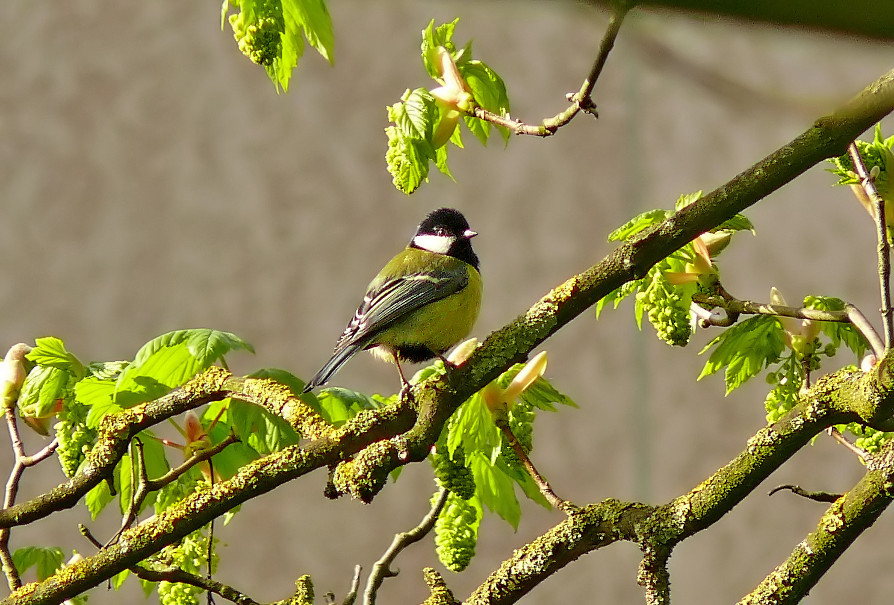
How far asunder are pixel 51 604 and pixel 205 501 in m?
0.14

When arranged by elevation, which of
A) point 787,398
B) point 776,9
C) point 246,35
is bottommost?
point 776,9

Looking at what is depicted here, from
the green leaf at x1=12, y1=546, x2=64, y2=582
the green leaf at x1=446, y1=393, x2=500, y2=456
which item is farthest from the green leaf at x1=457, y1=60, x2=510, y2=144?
the green leaf at x1=12, y1=546, x2=64, y2=582

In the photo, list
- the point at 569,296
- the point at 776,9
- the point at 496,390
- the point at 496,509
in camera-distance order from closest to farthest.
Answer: the point at 776,9
the point at 569,296
the point at 496,390
the point at 496,509

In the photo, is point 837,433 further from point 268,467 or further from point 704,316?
point 268,467

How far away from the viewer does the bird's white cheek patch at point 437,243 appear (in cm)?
124

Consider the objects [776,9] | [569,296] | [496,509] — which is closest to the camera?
[776,9]

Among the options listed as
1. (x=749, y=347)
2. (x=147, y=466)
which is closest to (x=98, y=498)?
(x=147, y=466)

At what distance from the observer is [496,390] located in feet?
2.23

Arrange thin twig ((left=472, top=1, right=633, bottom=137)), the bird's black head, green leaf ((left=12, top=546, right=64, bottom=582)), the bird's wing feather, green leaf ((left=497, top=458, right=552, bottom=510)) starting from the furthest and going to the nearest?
1. the bird's black head
2. the bird's wing feather
3. green leaf ((left=12, top=546, right=64, bottom=582))
4. green leaf ((left=497, top=458, right=552, bottom=510))
5. thin twig ((left=472, top=1, right=633, bottom=137))

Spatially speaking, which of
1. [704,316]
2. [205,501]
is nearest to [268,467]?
[205,501]

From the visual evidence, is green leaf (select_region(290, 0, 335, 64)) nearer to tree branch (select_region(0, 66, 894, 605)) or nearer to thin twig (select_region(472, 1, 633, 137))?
thin twig (select_region(472, 1, 633, 137))

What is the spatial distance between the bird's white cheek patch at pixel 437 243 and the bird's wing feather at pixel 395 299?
5.2 inches

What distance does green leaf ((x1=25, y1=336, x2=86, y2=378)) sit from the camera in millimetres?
727

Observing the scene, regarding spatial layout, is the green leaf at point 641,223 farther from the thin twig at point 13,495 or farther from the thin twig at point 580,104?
the thin twig at point 13,495
